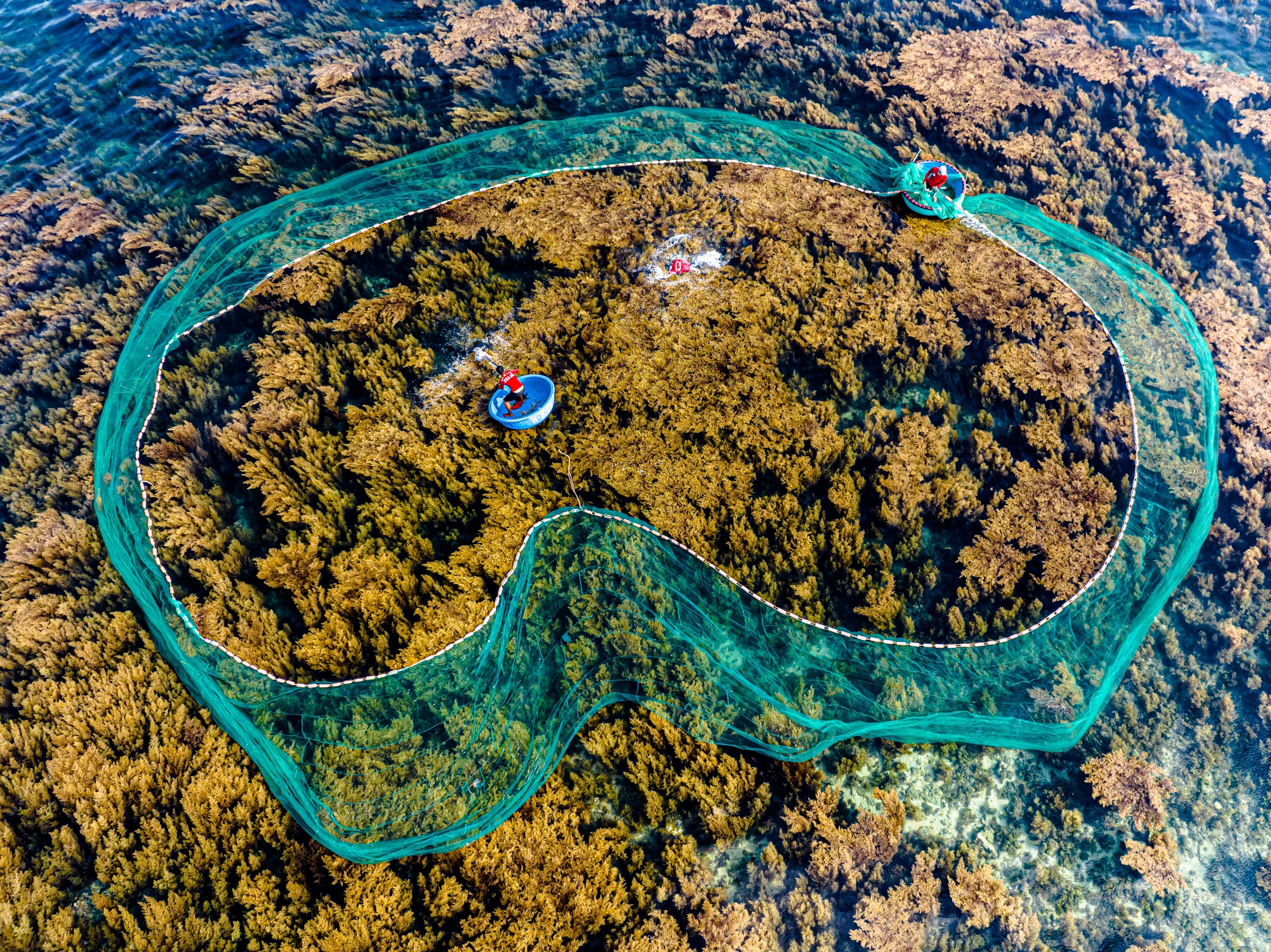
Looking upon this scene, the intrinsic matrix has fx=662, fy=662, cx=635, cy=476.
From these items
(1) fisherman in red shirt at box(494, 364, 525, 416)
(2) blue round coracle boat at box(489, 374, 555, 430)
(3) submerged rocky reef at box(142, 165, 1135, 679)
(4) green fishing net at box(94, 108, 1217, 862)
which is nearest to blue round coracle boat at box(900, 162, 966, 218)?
(3) submerged rocky reef at box(142, 165, 1135, 679)

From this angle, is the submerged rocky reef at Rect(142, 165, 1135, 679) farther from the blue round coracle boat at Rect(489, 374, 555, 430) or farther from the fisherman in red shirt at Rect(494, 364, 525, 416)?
the fisherman in red shirt at Rect(494, 364, 525, 416)

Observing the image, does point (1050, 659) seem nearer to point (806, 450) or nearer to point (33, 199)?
point (806, 450)

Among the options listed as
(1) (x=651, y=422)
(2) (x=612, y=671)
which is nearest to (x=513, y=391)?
(1) (x=651, y=422)

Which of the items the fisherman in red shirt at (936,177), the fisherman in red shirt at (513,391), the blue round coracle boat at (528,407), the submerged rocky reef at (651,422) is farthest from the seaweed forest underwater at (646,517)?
the fisherman in red shirt at (936,177)

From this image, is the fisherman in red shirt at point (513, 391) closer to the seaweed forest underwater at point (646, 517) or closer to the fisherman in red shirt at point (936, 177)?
the seaweed forest underwater at point (646, 517)

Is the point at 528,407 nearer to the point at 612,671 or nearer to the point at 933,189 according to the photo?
the point at 612,671
